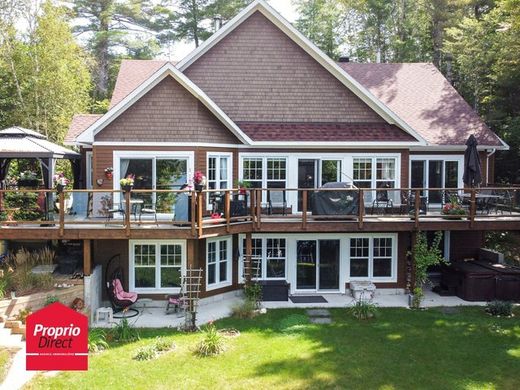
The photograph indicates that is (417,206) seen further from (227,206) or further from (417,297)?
(227,206)

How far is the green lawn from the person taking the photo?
10.6 metres

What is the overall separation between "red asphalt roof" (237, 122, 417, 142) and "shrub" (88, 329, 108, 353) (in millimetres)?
7983

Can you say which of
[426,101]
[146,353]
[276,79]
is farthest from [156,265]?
[426,101]

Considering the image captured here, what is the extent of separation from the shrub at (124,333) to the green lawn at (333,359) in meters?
0.27

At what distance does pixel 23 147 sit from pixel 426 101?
614 inches

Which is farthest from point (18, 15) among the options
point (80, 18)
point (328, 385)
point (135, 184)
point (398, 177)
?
point (328, 385)

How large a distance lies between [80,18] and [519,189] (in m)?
34.7

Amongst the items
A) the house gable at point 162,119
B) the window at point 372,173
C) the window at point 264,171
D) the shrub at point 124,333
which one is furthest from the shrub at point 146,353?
the window at point 372,173

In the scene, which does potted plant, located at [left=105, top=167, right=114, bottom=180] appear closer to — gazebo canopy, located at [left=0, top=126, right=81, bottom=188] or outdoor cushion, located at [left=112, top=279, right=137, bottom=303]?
gazebo canopy, located at [left=0, top=126, right=81, bottom=188]

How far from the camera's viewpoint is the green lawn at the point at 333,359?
10609 mm

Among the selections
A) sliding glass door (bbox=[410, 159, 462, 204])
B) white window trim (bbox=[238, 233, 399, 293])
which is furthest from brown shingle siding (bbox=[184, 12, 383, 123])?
white window trim (bbox=[238, 233, 399, 293])

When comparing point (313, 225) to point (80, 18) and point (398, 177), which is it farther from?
point (80, 18)

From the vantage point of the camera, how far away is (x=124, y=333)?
42.3 ft

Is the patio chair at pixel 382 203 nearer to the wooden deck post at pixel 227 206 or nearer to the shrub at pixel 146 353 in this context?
the wooden deck post at pixel 227 206
